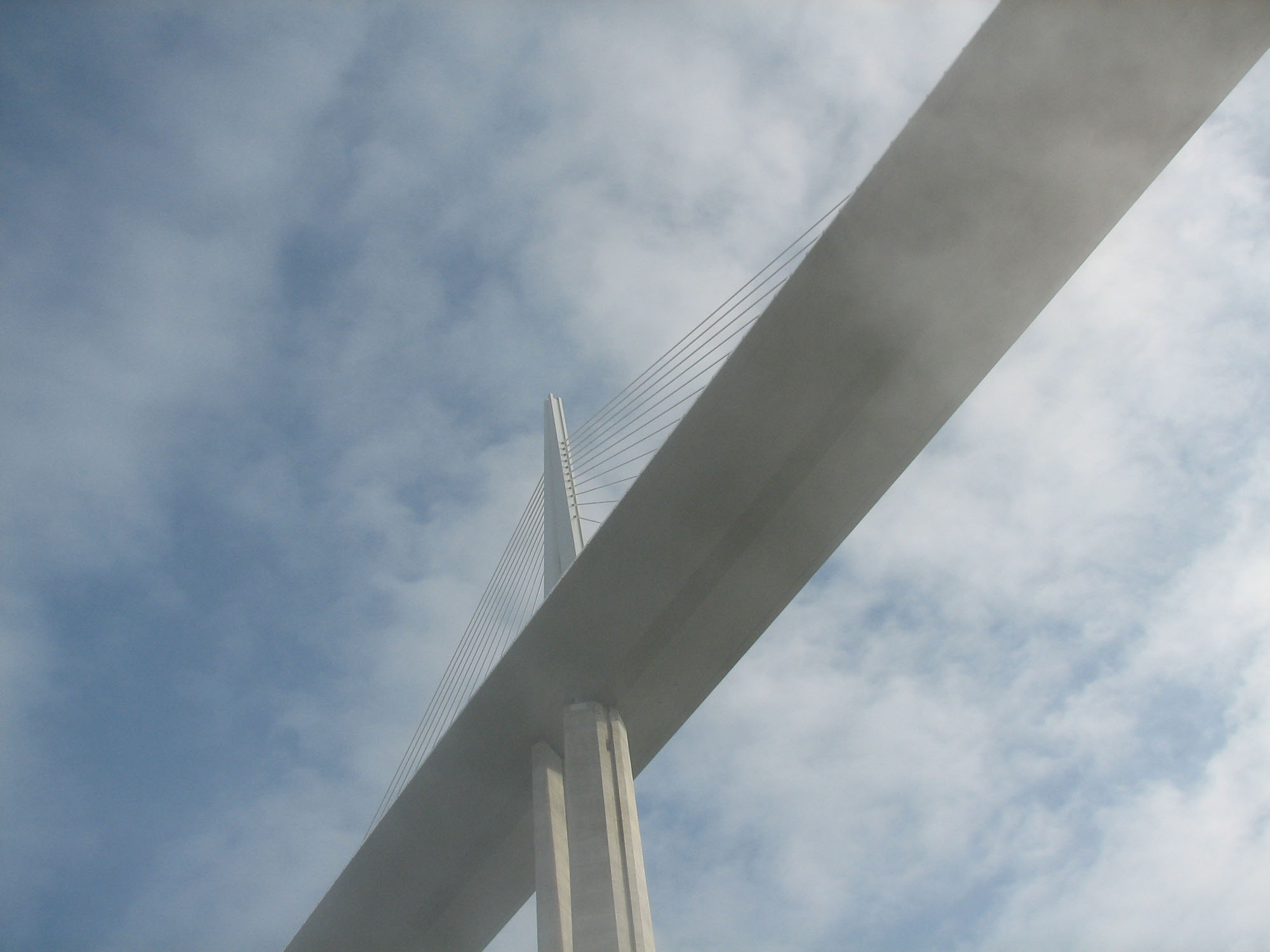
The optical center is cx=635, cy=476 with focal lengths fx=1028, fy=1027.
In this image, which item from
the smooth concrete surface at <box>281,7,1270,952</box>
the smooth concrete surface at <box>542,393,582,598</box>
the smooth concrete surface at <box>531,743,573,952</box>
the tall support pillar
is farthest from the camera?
the smooth concrete surface at <box>542,393,582,598</box>

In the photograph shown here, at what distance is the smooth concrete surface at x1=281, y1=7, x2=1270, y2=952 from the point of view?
8383 millimetres

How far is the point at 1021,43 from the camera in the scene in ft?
26.9

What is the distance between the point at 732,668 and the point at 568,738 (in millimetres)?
2066

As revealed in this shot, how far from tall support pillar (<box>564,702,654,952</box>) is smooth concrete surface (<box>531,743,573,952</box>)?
299 mm

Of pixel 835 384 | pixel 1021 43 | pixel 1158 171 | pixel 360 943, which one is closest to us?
pixel 1021 43

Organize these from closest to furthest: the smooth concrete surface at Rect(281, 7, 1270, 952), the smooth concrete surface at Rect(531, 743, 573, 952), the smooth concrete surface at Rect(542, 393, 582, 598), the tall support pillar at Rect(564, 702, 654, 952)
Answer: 1. the smooth concrete surface at Rect(281, 7, 1270, 952)
2. the tall support pillar at Rect(564, 702, 654, 952)
3. the smooth concrete surface at Rect(531, 743, 573, 952)
4. the smooth concrete surface at Rect(542, 393, 582, 598)

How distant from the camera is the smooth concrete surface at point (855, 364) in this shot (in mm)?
8383

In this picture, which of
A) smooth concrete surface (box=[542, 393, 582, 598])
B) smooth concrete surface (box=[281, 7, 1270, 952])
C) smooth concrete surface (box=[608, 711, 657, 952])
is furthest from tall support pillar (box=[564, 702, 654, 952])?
smooth concrete surface (box=[542, 393, 582, 598])

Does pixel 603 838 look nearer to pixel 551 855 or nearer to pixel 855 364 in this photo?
pixel 551 855

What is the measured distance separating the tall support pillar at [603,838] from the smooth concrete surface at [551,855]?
30cm

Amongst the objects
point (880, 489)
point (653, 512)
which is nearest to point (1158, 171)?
point (880, 489)

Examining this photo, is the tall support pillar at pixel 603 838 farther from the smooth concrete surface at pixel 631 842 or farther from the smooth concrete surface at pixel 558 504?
the smooth concrete surface at pixel 558 504

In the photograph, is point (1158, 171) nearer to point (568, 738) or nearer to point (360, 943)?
point (568, 738)

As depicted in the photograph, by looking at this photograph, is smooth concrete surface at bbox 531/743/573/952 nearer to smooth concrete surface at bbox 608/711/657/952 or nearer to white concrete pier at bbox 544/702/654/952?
white concrete pier at bbox 544/702/654/952
